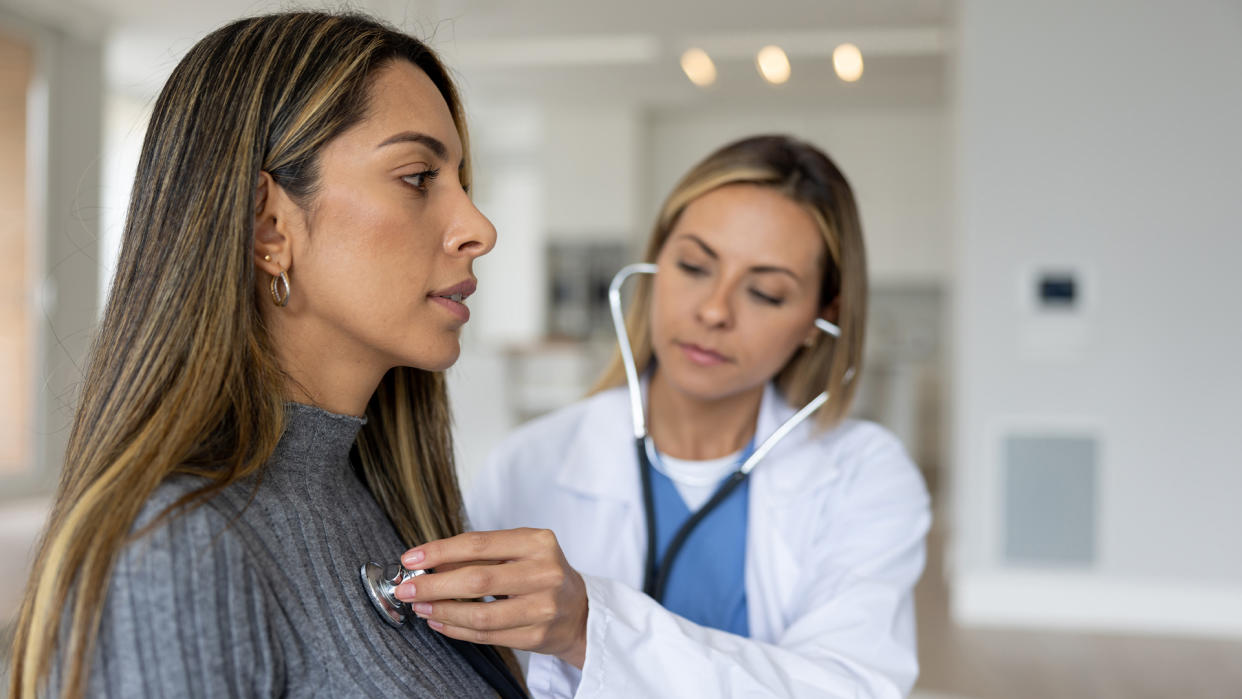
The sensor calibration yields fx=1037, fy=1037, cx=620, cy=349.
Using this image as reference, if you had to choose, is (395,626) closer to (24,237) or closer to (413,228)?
(413,228)

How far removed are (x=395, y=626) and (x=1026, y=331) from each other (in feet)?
11.1

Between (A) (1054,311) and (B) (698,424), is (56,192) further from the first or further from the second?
(B) (698,424)

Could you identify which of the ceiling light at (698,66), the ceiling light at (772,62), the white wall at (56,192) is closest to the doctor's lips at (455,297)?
the white wall at (56,192)

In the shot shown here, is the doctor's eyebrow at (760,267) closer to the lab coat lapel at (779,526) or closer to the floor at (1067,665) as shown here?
the lab coat lapel at (779,526)

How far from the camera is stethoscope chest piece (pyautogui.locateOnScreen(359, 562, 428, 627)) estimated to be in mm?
798

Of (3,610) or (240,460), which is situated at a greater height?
(240,460)

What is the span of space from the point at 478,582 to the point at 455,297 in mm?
254

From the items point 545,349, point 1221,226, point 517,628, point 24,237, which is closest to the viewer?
→ point 517,628

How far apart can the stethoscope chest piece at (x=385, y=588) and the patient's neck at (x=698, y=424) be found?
734mm

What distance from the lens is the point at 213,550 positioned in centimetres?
66

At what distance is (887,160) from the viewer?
865 cm

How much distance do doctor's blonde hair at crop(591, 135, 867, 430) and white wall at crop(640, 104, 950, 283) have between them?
7.21 metres

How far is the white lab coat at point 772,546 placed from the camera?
1035 millimetres

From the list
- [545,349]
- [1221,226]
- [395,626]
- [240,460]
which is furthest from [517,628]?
[545,349]
